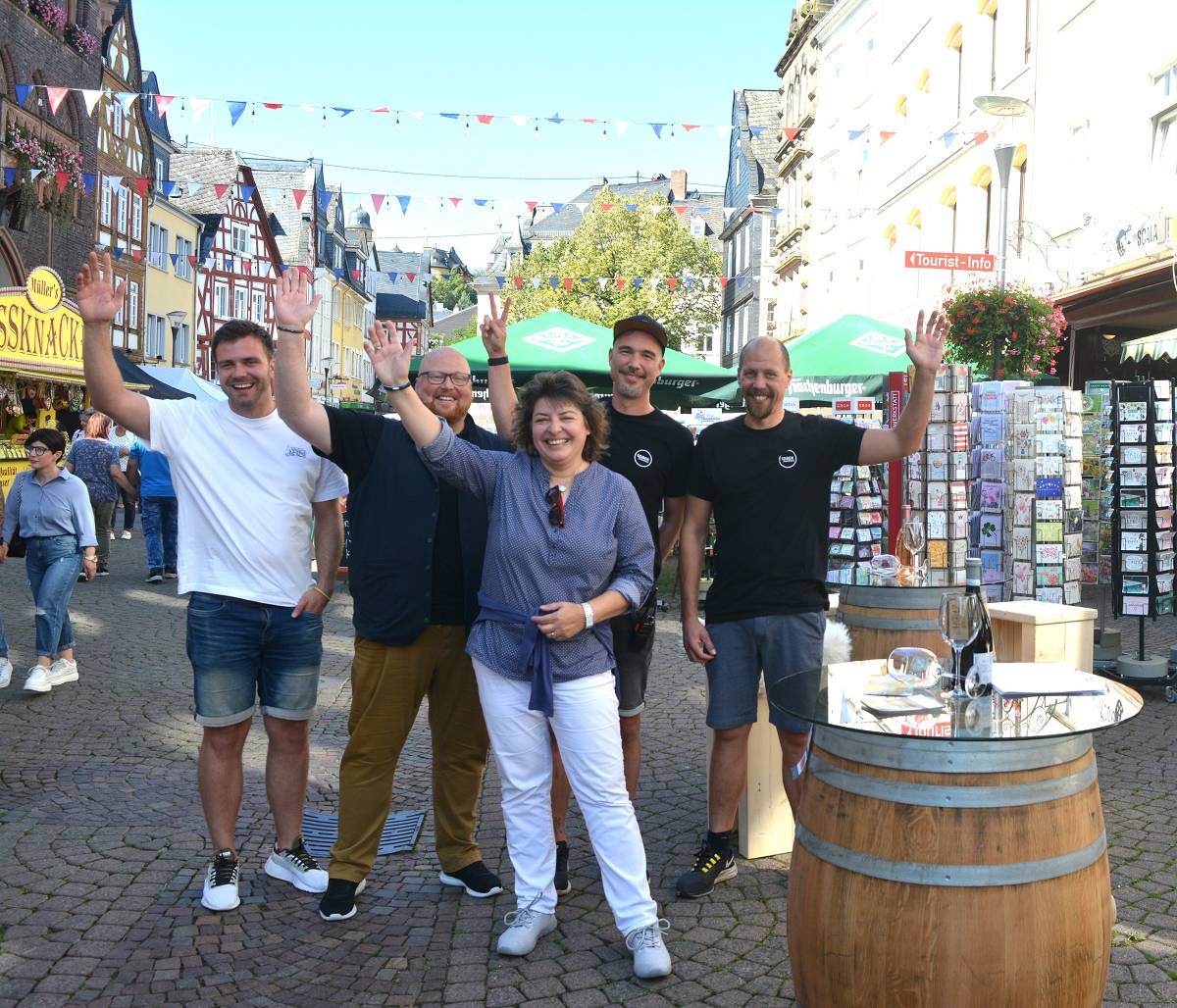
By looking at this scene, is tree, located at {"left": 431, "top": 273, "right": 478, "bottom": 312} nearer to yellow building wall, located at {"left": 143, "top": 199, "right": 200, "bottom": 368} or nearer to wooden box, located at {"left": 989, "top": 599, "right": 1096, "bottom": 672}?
yellow building wall, located at {"left": 143, "top": 199, "right": 200, "bottom": 368}

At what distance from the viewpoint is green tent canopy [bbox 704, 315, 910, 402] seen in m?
11.6

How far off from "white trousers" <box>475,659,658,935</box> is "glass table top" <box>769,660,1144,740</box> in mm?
629

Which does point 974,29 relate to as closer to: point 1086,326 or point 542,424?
point 1086,326

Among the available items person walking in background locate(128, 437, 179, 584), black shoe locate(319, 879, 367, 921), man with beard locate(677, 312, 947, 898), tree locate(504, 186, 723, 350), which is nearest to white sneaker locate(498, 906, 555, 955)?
black shoe locate(319, 879, 367, 921)

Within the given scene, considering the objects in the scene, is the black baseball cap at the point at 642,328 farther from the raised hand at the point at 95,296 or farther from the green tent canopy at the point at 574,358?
the green tent canopy at the point at 574,358

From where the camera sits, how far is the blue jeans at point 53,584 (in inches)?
311

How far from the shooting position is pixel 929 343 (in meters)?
4.34

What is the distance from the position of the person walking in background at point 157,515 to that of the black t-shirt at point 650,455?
975cm

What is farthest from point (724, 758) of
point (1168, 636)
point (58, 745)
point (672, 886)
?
point (1168, 636)

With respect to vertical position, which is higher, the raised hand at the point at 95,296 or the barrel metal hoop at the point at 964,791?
the raised hand at the point at 95,296

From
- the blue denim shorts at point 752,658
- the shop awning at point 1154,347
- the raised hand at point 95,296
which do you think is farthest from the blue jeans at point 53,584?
the shop awning at point 1154,347

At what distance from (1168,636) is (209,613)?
27.5ft

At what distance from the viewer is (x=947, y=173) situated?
73.6 feet

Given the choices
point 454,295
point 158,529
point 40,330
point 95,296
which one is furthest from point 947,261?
point 454,295
